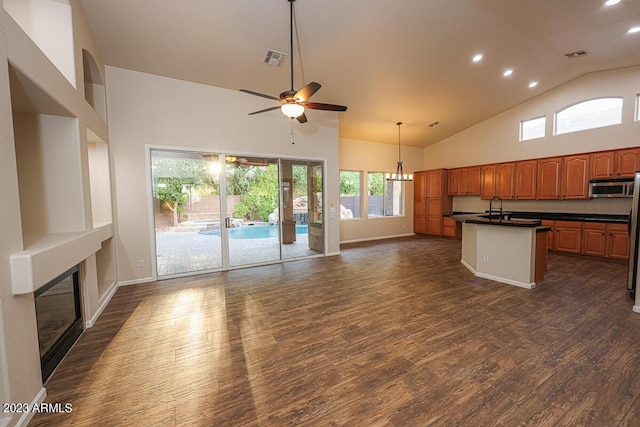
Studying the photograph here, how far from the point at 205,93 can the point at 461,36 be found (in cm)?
448

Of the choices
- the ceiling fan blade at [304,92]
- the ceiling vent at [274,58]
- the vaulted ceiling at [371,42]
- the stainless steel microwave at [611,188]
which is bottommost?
the stainless steel microwave at [611,188]

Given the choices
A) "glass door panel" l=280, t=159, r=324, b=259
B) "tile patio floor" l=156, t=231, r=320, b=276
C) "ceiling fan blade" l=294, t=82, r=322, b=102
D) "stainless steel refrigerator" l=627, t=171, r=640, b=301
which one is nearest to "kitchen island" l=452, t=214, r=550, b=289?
"stainless steel refrigerator" l=627, t=171, r=640, b=301

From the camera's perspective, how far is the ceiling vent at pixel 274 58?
12.8 ft

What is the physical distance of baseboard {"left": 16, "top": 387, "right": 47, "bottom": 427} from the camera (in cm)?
158

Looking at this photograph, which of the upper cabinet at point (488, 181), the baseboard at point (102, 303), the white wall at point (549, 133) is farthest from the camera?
the upper cabinet at point (488, 181)

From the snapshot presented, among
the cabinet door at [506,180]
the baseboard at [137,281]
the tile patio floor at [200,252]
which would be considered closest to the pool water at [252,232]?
the tile patio floor at [200,252]

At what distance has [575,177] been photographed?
226 inches

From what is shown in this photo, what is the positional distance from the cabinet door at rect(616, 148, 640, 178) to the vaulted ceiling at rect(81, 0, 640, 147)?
178cm

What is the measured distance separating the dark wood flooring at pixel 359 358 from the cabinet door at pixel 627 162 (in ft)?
8.56

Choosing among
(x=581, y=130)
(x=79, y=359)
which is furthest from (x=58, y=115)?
(x=581, y=130)

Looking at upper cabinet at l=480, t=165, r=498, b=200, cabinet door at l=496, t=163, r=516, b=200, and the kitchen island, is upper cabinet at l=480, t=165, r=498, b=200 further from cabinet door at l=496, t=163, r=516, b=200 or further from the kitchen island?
the kitchen island

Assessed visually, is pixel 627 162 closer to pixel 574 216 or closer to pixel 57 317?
pixel 574 216

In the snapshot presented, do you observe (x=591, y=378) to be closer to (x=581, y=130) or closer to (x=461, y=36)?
(x=461, y=36)

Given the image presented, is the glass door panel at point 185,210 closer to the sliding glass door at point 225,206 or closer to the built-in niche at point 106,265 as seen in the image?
the sliding glass door at point 225,206
